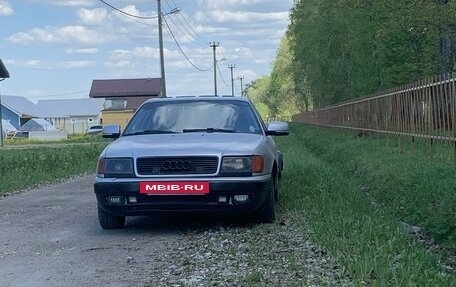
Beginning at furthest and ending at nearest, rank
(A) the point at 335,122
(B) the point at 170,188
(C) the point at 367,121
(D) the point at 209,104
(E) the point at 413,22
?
1. (A) the point at 335,122
2. (C) the point at 367,121
3. (E) the point at 413,22
4. (D) the point at 209,104
5. (B) the point at 170,188

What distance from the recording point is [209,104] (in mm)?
8891

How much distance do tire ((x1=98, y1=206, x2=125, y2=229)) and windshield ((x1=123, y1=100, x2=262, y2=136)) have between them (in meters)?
1.19

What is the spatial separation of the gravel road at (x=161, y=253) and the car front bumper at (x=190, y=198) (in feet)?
0.93

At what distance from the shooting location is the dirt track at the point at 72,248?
5.60 metres

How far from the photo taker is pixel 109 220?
779cm

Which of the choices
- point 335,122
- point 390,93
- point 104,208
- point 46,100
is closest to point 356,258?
point 104,208

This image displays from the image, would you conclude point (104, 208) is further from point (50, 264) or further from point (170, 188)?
point (50, 264)

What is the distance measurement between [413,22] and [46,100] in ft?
316

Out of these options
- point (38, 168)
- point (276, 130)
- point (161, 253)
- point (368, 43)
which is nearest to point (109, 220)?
point (161, 253)

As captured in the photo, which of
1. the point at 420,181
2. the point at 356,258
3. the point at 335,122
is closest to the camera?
the point at 356,258

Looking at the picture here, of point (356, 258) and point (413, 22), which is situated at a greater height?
point (413, 22)

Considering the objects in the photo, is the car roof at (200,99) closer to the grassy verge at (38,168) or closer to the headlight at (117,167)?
the headlight at (117,167)

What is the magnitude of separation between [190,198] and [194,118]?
1691mm

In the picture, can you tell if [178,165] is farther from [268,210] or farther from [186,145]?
[268,210]
